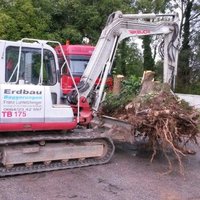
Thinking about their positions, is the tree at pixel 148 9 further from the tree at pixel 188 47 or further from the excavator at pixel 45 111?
the excavator at pixel 45 111

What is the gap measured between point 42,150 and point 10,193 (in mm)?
1381

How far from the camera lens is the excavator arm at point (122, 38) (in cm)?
890

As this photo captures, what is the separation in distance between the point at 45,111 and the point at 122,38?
2.75 m

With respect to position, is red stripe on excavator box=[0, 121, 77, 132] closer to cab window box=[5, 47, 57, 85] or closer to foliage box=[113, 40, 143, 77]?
cab window box=[5, 47, 57, 85]

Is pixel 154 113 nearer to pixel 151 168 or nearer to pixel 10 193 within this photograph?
pixel 151 168

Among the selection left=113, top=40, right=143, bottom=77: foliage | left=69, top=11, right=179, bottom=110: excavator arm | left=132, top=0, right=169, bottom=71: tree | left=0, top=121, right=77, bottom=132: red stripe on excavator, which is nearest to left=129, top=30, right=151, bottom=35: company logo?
left=69, top=11, right=179, bottom=110: excavator arm

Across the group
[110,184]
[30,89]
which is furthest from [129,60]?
[110,184]

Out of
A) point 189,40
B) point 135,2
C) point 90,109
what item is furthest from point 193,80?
point 90,109

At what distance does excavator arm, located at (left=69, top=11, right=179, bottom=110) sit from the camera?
890cm

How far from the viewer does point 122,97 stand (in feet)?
31.6

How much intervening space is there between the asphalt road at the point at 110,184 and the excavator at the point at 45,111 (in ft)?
0.93

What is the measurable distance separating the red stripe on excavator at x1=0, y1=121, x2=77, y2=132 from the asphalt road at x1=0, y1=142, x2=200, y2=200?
82 centimetres

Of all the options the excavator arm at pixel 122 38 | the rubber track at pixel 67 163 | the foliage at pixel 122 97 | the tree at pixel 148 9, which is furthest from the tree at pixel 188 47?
the rubber track at pixel 67 163

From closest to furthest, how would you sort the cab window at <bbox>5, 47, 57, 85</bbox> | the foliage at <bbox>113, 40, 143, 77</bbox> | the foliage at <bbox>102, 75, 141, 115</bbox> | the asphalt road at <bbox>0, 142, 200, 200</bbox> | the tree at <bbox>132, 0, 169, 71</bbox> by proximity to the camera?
1. the asphalt road at <bbox>0, 142, 200, 200</bbox>
2. the cab window at <bbox>5, 47, 57, 85</bbox>
3. the foliage at <bbox>102, 75, 141, 115</bbox>
4. the tree at <bbox>132, 0, 169, 71</bbox>
5. the foliage at <bbox>113, 40, 143, 77</bbox>
